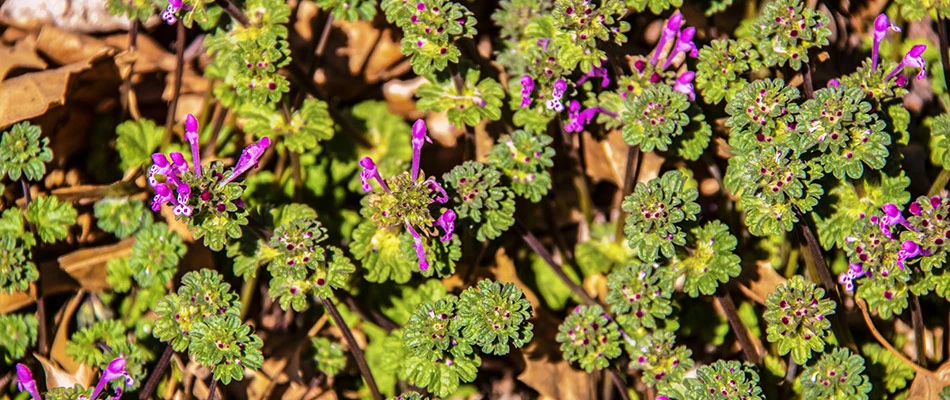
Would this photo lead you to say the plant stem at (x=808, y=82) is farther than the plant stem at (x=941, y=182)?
No

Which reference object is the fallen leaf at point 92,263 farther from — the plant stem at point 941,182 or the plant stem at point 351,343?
the plant stem at point 941,182

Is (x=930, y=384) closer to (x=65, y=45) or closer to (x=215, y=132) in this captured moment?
(x=215, y=132)

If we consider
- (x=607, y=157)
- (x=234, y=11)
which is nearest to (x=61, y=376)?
(x=234, y=11)

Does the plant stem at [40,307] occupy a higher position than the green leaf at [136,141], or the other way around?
the green leaf at [136,141]

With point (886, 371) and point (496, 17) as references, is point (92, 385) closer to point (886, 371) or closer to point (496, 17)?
point (496, 17)

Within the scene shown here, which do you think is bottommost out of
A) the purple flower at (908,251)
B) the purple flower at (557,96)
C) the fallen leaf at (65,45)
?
the fallen leaf at (65,45)

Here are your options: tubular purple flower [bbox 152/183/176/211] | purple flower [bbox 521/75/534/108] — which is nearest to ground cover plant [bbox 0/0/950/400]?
tubular purple flower [bbox 152/183/176/211]

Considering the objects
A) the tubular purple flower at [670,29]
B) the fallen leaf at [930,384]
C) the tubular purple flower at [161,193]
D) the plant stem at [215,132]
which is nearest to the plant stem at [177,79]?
the plant stem at [215,132]
